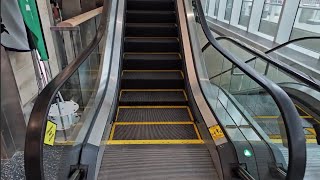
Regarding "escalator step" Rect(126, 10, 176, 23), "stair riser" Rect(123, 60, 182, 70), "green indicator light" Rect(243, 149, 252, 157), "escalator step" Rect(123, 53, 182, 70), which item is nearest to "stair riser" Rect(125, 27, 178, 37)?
"escalator step" Rect(126, 10, 176, 23)

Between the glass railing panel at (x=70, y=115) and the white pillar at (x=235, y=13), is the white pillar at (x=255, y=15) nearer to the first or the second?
the white pillar at (x=235, y=13)

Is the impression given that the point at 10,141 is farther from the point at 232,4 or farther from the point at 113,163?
the point at 232,4

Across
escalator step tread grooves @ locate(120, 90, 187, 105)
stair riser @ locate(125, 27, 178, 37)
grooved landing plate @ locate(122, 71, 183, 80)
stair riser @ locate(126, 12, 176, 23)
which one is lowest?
escalator step tread grooves @ locate(120, 90, 187, 105)

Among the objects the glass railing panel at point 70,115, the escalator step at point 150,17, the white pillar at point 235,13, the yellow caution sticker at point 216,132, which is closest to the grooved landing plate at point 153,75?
the glass railing panel at point 70,115

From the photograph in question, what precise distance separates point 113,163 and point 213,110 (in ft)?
4.29

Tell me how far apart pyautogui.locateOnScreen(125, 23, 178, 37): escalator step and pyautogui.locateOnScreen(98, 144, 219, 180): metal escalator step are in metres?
2.55

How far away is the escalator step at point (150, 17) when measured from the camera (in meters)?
4.51

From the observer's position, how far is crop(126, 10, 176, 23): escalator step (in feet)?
14.8

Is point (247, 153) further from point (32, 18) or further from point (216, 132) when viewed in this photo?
point (32, 18)

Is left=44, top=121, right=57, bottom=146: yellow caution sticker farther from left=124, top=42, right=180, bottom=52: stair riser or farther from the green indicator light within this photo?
left=124, top=42, right=180, bottom=52: stair riser

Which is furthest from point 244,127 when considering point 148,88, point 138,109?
point 148,88

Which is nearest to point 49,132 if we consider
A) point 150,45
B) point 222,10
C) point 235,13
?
point 150,45

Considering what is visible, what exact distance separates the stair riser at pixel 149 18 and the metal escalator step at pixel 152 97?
5.40ft

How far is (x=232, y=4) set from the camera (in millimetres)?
9047
